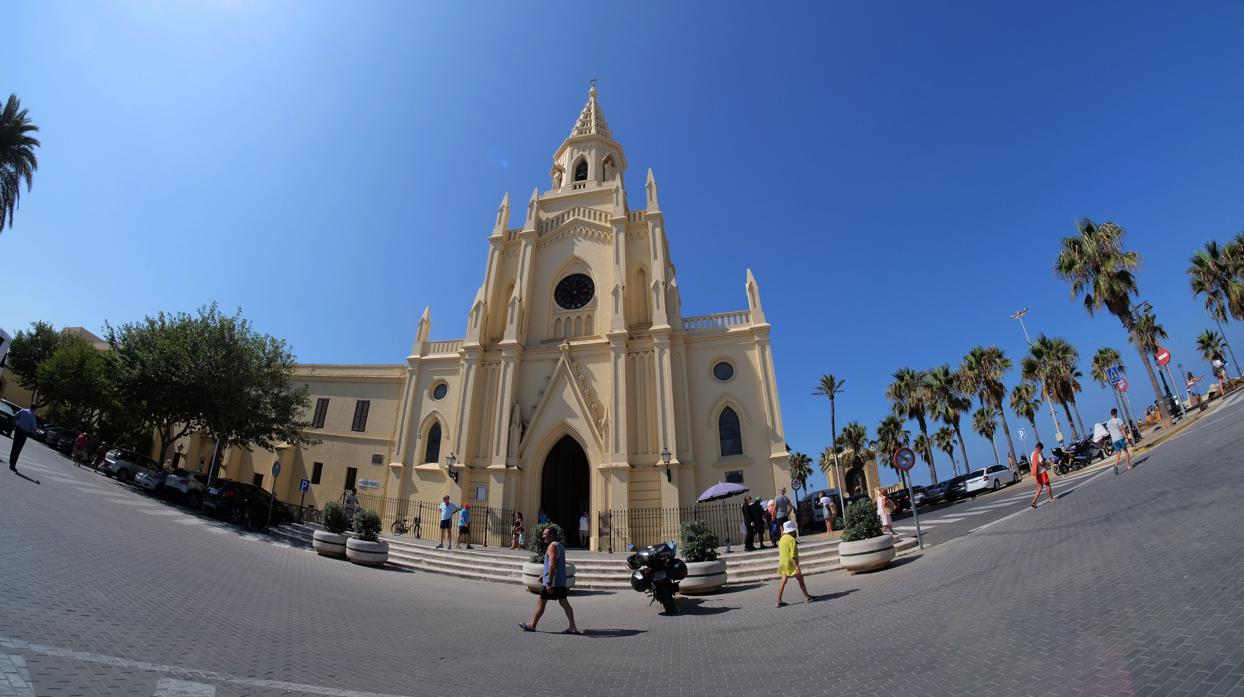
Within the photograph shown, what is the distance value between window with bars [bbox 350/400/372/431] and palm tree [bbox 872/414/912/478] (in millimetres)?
39668

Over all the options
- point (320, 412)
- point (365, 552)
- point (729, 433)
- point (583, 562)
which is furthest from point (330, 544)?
point (729, 433)

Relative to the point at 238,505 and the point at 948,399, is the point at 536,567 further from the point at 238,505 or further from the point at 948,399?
the point at 948,399

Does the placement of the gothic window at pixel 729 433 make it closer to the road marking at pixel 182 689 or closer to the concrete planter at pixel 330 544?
the concrete planter at pixel 330 544

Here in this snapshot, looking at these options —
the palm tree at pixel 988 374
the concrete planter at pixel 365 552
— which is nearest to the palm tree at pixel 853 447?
the palm tree at pixel 988 374

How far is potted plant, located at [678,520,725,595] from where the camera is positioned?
10959mm

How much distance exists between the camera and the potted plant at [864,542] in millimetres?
10094

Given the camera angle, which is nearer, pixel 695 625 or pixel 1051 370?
pixel 695 625

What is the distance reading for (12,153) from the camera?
2388cm

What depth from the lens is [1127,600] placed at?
4.68 metres

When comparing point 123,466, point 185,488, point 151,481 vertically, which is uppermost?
point 123,466

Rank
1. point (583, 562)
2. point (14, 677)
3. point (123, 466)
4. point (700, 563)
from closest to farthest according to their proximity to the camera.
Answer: point (14, 677) < point (700, 563) < point (583, 562) < point (123, 466)

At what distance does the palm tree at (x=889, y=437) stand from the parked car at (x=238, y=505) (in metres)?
42.6

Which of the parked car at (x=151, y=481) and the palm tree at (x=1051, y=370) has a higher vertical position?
the palm tree at (x=1051, y=370)

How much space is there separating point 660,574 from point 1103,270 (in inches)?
1110
